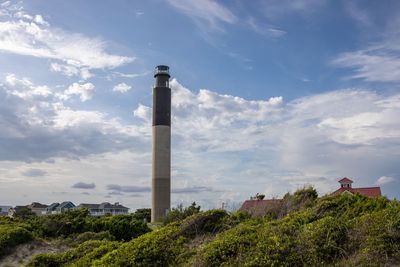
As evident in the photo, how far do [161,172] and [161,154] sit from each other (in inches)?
63.6

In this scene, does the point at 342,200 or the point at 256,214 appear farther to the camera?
the point at 256,214

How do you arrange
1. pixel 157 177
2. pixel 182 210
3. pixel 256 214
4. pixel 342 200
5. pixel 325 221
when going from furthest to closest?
pixel 157 177 < pixel 182 210 < pixel 256 214 < pixel 342 200 < pixel 325 221

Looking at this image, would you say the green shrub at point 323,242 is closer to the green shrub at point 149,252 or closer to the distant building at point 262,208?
the green shrub at point 149,252

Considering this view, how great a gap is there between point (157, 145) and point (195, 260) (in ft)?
105

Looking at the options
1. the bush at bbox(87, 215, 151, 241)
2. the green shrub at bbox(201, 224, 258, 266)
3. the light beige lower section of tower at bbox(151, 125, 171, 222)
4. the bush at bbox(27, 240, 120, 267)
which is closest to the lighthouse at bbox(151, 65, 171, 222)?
the light beige lower section of tower at bbox(151, 125, 171, 222)

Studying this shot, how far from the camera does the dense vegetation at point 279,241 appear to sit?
6.34 meters

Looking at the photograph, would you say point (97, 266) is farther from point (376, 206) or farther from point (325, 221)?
point (376, 206)

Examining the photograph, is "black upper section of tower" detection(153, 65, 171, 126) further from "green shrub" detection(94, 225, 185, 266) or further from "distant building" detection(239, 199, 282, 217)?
"green shrub" detection(94, 225, 185, 266)

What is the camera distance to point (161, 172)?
127 feet

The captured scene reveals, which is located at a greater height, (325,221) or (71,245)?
(325,221)

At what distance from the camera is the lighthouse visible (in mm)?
38406

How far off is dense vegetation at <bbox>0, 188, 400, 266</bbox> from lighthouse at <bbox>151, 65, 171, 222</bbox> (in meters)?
28.7

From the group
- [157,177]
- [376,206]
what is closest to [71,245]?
[376,206]

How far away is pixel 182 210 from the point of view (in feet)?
72.3
